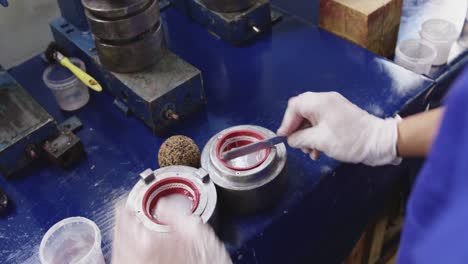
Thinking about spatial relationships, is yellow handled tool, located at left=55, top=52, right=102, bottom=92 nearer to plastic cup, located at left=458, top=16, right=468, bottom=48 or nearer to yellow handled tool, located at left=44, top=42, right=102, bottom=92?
yellow handled tool, located at left=44, top=42, right=102, bottom=92

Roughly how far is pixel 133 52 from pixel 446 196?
0.82 m

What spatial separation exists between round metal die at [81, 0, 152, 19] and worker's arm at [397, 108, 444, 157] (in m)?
0.61

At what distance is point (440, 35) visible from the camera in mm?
1445

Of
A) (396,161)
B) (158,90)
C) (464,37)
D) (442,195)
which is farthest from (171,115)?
(464,37)

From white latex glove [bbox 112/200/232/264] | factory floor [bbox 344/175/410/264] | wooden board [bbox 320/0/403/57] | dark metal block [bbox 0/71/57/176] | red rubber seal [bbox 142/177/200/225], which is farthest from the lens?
factory floor [bbox 344/175/410/264]

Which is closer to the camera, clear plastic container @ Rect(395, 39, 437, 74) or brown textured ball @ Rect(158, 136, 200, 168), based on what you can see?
brown textured ball @ Rect(158, 136, 200, 168)

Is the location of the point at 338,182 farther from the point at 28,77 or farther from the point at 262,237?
the point at 28,77

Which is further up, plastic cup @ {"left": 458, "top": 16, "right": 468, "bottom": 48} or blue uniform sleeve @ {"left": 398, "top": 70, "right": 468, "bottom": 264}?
blue uniform sleeve @ {"left": 398, "top": 70, "right": 468, "bottom": 264}

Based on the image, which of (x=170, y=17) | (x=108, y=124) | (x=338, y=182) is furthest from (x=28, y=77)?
(x=338, y=182)

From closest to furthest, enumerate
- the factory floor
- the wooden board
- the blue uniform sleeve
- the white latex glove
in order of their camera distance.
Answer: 1. the blue uniform sleeve
2. the white latex glove
3. the wooden board
4. the factory floor

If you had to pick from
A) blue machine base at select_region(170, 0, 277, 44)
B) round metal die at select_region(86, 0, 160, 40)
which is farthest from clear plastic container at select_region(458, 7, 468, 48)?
round metal die at select_region(86, 0, 160, 40)

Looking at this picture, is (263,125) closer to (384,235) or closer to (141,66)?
(141,66)

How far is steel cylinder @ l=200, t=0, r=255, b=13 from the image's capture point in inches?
53.5

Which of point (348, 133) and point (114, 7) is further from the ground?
point (114, 7)
